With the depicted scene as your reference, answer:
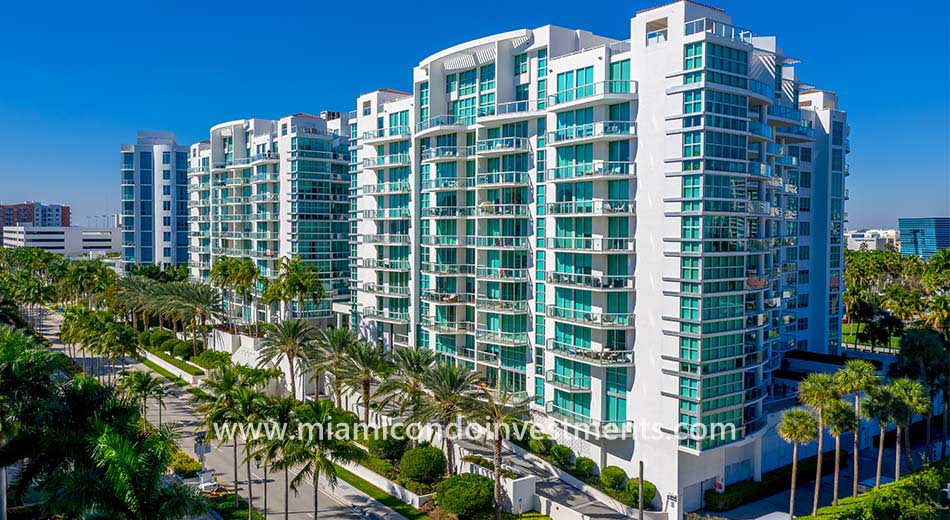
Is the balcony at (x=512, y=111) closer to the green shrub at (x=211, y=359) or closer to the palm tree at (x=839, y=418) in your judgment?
the palm tree at (x=839, y=418)

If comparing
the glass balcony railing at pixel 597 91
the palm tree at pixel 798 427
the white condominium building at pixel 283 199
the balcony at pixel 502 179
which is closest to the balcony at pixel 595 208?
the balcony at pixel 502 179

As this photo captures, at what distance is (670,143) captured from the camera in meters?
42.5

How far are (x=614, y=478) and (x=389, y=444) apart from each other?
51.6ft

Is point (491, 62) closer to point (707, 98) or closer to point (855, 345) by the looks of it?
point (707, 98)

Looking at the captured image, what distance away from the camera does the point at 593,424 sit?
45969 millimetres

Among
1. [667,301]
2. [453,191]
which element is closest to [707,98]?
[667,301]

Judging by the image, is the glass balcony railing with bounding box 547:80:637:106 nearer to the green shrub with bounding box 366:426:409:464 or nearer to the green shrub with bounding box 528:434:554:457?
the green shrub with bounding box 528:434:554:457

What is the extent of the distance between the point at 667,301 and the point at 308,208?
155 feet

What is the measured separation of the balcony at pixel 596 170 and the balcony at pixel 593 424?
1618cm

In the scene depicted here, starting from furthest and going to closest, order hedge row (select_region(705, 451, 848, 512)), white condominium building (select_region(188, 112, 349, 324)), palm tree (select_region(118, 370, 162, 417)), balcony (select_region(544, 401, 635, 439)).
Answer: white condominium building (select_region(188, 112, 349, 324)) → palm tree (select_region(118, 370, 162, 417)) → balcony (select_region(544, 401, 635, 439)) → hedge row (select_region(705, 451, 848, 512))

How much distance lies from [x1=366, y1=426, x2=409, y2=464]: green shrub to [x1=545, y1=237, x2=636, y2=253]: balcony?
17515 mm

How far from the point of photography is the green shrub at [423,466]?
1745 inches

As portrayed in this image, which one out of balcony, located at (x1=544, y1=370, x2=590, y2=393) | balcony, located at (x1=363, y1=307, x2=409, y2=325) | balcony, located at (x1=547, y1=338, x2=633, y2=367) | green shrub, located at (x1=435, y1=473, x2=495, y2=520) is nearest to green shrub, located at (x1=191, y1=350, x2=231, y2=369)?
balcony, located at (x1=363, y1=307, x2=409, y2=325)

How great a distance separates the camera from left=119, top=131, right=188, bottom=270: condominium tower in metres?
122
